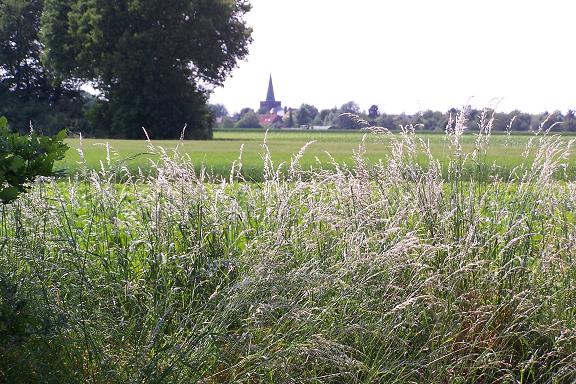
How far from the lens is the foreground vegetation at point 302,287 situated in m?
3.15

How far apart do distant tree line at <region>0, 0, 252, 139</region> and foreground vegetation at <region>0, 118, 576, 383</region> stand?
3394 cm

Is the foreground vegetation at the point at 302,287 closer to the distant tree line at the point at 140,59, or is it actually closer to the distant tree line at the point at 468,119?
the distant tree line at the point at 468,119

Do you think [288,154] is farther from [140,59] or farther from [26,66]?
[26,66]

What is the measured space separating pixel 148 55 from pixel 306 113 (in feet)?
33.5

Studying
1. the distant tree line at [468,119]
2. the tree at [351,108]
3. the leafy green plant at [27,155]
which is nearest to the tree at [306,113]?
the tree at [351,108]

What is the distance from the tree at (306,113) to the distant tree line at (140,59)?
14.2ft

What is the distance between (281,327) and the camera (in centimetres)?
334

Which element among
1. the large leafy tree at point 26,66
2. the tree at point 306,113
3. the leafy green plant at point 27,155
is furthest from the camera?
the large leafy tree at point 26,66

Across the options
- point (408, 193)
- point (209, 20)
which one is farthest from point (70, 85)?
point (408, 193)

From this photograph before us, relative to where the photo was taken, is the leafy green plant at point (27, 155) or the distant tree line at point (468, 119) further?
the distant tree line at point (468, 119)

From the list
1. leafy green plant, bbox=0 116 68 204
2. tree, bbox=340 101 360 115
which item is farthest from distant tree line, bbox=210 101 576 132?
leafy green plant, bbox=0 116 68 204

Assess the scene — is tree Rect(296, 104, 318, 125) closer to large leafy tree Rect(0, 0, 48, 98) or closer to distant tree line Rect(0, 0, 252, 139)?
distant tree line Rect(0, 0, 252, 139)

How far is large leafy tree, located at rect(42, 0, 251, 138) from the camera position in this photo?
37.9 metres

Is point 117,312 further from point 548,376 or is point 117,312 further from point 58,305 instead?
point 548,376
